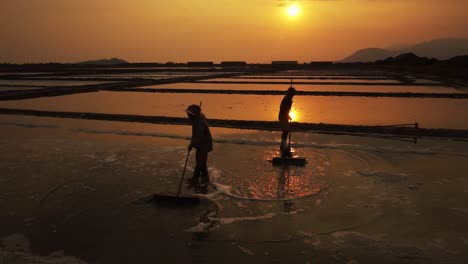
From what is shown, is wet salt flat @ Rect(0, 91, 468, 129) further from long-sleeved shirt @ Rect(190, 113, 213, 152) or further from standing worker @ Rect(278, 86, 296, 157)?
long-sleeved shirt @ Rect(190, 113, 213, 152)

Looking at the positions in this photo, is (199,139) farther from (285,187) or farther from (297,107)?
(297,107)

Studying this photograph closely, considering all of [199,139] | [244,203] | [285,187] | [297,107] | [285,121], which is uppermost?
[297,107]

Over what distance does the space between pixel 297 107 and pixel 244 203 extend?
11659 mm

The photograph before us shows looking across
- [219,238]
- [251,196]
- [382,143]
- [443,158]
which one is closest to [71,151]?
[251,196]

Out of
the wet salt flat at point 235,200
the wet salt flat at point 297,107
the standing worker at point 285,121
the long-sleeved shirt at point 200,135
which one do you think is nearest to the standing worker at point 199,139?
the long-sleeved shirt at point 200,135

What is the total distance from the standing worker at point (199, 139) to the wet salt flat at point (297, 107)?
284 inches

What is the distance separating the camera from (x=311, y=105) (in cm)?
1784

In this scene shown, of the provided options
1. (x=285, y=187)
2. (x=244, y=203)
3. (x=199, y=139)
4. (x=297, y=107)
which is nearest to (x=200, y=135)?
(x=199, y=139)

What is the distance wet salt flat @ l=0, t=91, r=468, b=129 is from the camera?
13.8m

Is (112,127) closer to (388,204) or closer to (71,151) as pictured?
(71,151)

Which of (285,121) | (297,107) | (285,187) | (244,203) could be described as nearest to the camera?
(244,203)

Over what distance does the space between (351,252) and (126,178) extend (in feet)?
14.1

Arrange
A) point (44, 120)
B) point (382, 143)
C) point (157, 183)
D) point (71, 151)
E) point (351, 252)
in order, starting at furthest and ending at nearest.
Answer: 1. point (44, 120)
2. point (382, 143)
3. point (71, 151)
4. point (157, 183)
5. point (351, 252)

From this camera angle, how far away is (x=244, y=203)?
596cm
